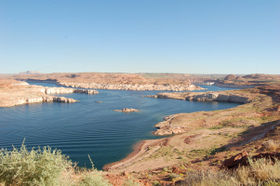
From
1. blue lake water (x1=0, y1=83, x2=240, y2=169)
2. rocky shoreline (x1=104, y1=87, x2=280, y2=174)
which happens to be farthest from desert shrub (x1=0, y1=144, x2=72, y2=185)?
blue lake water (x1=0, y1=83, x2=240, y2=169)

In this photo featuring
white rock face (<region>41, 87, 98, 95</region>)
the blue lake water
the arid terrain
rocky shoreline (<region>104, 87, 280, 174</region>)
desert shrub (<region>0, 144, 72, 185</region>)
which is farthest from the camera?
white rock face (<region>41, 87, 98, 95</region>)

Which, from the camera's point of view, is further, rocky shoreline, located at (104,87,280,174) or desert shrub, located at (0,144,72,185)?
rocky shoreline, located at (104,87,280,174)

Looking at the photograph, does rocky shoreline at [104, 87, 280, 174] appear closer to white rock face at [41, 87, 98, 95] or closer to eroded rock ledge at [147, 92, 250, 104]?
eroded rock ledge at [147, 92, 250, 104]

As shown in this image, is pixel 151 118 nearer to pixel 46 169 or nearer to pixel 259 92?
pixel 46 169

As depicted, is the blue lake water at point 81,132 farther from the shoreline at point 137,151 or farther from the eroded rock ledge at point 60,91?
the eroded rock ledge at point 60,91

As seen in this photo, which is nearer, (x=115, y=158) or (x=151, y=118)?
(x=115, y=158)

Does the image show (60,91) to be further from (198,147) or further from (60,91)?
(198,147)

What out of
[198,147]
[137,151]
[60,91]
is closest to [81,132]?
[137,151]

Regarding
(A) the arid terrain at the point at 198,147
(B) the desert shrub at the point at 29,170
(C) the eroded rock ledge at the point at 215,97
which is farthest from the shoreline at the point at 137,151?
(C) the eroded rock ledge at the point at 215,97

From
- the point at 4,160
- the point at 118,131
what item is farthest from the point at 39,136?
the point at 4,160

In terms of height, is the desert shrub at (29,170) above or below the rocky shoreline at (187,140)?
above

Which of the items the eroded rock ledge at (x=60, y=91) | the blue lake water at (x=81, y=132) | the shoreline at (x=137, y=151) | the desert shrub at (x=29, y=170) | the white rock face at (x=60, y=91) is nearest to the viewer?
the desert shrub at (x=29, y=170)

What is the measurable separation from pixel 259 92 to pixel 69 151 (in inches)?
3319

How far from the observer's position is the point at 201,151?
80.3ft
